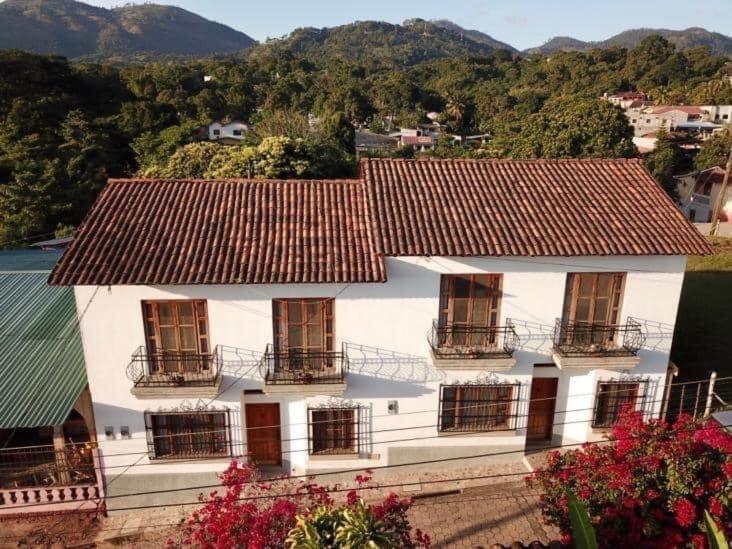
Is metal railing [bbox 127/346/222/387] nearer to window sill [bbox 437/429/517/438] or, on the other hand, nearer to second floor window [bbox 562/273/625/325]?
window sill [bbox 437/429/517/438]

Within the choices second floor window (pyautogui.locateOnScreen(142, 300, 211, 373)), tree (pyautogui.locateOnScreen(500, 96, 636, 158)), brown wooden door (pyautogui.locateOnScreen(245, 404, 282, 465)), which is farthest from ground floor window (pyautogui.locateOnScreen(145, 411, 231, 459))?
tree (pyautogui.locateOnScreen(500, 96, 636, 158))

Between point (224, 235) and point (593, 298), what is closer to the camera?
point (224, 235)

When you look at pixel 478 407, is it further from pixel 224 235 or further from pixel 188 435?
pixel 224 235

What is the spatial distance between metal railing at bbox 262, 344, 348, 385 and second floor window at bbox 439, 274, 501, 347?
266 centimetres

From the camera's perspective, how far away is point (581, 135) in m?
39.7

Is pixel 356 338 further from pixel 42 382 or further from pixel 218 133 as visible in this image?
pixel 218 133

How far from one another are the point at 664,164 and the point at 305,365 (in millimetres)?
47157

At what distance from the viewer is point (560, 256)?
41.0 ft

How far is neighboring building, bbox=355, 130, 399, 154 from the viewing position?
215 ft

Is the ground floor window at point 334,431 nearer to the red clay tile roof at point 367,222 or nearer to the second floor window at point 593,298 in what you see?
the red clay tile roof at point 367,222

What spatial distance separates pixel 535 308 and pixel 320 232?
18.7 feet

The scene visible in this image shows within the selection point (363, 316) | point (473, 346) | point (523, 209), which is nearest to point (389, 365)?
point (363, 316)

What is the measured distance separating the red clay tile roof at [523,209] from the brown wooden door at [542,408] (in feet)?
13.2

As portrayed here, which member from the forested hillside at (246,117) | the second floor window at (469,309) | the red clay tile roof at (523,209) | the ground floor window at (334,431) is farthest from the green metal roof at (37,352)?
the forested hillside at (246,117)
